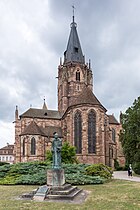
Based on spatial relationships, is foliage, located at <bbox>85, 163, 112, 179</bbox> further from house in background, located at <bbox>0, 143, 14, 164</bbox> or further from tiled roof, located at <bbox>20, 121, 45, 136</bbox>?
house in background, located at <bbox>0, 143, 14, 164</bbox>

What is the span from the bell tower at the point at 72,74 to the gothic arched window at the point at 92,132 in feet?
46.7

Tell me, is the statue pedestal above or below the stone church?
below

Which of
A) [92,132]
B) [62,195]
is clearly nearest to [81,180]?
[62,195]

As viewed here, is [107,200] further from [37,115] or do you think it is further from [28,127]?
[37,115]

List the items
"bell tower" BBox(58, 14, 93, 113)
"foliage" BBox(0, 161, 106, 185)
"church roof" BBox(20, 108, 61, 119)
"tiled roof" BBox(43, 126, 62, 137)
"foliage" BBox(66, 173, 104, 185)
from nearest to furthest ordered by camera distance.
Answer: "foliage" BBox(66, 173, 104, 185) < "foliage" BBox(0, 161, 106, 185) < "tiled roof" BBox(43, 126, 62, 137) < "church roof" BBox(20, 108, 61, 119) < "bell tower" BBox(58, 14, 93, 113)

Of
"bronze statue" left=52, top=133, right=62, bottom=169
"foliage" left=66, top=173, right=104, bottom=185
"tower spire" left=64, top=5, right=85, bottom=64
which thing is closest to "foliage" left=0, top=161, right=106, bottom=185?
"foliage" left=66, top=173, right=104, bottom=185

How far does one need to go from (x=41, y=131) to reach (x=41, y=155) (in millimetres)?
4794

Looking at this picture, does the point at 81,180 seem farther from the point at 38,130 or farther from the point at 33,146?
the point at 38,130

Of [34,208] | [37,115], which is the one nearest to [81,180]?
[34,208]

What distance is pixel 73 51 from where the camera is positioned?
6347cm

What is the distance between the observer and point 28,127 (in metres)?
48.9

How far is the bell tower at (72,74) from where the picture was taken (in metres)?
60.9

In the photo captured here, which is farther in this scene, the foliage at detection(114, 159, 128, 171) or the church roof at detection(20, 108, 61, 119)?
the church roof at detection(20, 108, 61, 119)

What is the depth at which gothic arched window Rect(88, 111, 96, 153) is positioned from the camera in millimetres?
44969
